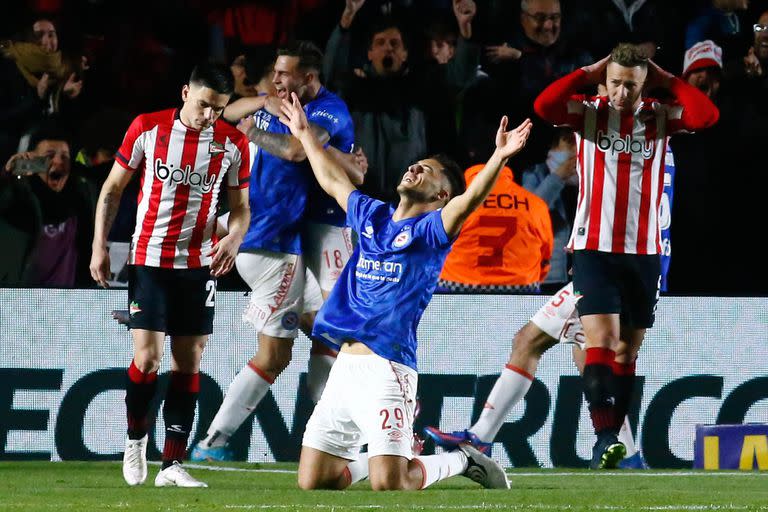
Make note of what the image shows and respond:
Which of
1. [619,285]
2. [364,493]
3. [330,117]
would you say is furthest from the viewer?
[330,117]

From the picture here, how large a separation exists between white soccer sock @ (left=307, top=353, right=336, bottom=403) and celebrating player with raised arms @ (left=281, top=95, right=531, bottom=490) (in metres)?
1.74

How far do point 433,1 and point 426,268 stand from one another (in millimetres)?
4993

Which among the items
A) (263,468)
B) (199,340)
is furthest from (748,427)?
(199,340)

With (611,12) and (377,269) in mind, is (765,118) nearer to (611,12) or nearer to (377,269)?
(611,12)

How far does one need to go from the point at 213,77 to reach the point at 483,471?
2065 millimetres

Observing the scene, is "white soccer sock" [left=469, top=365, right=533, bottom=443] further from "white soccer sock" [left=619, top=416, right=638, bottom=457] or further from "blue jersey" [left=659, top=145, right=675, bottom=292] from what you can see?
"blue jersey" [left=659, top=145, right=675, bottom=292]

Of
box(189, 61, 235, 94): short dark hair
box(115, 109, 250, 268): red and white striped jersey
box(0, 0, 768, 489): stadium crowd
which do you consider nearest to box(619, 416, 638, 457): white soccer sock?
box(0, 0, 768, 489): stadium crowd

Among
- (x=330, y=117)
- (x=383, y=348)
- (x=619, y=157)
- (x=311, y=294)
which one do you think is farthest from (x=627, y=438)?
(x=383, y=348)

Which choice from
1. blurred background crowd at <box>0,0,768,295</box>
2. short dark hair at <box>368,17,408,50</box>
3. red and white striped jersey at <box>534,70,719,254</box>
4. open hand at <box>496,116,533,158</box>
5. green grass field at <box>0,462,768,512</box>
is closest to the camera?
green grass field at <box>0,462,768,512</box>

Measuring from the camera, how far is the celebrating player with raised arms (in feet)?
19.1

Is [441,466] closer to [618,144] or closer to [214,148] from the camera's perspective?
[214,148]

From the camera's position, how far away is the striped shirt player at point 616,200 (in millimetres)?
7438

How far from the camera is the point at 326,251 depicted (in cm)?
809

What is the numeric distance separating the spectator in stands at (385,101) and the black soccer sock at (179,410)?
3593mm
